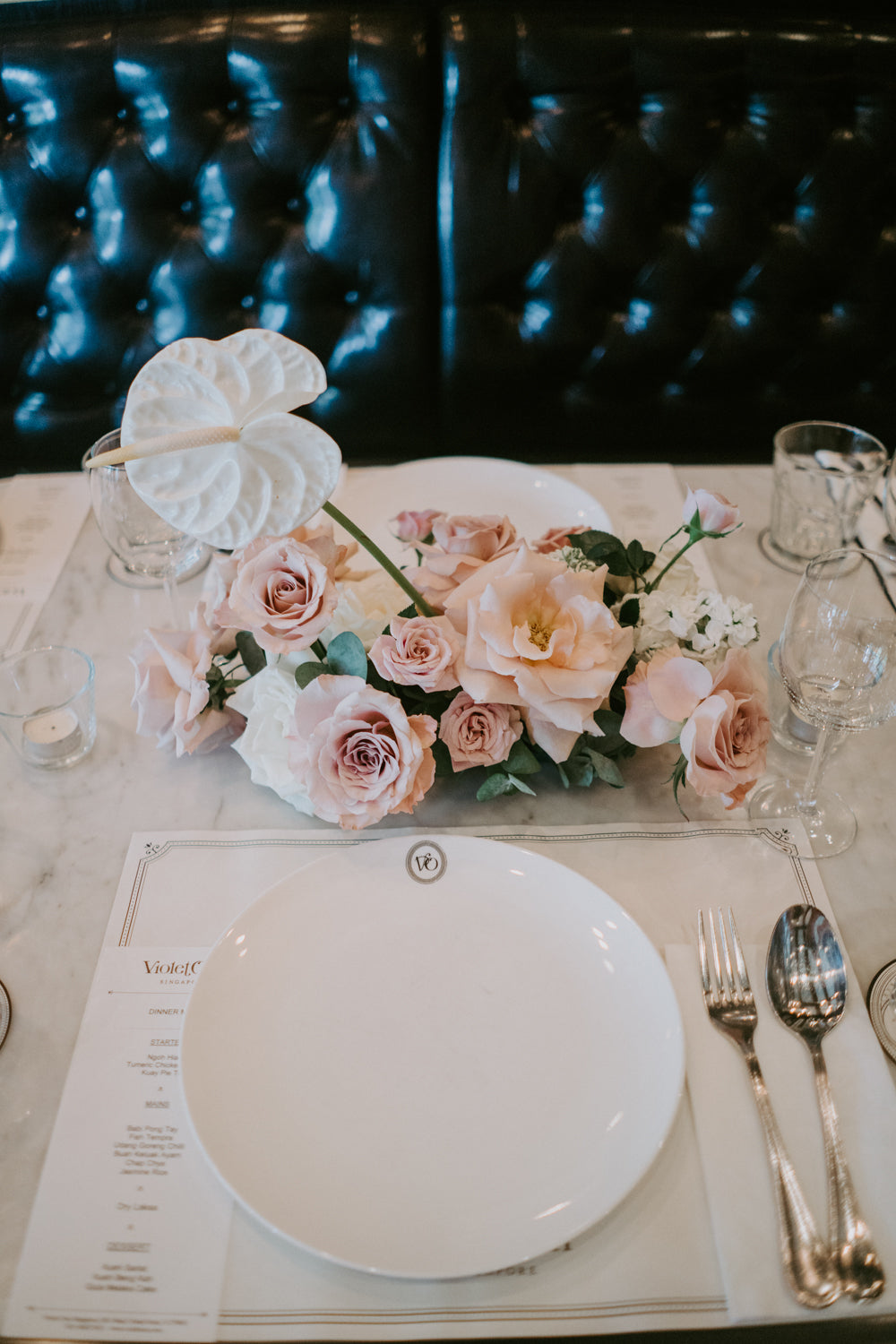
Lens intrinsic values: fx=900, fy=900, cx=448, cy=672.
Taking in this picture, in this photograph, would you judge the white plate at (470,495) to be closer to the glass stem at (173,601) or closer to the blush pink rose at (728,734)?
the glass stem at (173,601)

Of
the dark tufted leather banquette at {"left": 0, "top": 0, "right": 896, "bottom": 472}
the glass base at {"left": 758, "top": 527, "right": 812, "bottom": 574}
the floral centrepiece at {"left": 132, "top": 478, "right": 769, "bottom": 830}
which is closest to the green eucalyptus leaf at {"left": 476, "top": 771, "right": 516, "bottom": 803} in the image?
the floral centrepiece at {"left": 132, "top": 478, "right": 769, "bottom": 830}

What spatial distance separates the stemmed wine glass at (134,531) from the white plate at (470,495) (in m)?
0.22

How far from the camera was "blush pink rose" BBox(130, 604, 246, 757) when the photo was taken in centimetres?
72

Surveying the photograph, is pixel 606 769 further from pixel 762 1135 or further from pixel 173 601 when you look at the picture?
pixel 173 601

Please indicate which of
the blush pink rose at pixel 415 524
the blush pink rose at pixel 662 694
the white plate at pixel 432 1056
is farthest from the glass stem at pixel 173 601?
the blush pink rose at pixel 662 694

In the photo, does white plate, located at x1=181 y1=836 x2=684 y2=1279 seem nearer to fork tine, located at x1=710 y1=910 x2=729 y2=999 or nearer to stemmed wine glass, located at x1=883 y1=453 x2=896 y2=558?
fork tine, located at x1=710 y1=910 x2=729 y2=999


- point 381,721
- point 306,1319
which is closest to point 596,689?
point 381,721

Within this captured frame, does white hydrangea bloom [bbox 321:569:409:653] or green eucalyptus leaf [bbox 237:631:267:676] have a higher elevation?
white hydrangea bloom [bbox 321:569:409:653]

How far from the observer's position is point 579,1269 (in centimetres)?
51

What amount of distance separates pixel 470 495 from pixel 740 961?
625 mm

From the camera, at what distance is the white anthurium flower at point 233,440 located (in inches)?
22.6

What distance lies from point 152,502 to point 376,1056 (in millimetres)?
388

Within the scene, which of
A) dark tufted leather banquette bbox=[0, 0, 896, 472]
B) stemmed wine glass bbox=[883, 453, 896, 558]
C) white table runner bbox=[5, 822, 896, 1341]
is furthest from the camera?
dark tufted leather banquette bbox=[0, 0, 896, 472]

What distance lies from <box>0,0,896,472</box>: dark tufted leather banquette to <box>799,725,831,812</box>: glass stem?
0.84 m
